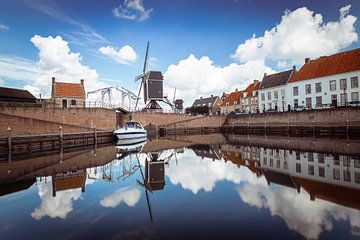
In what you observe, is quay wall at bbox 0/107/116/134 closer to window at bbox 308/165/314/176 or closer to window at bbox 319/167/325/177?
window at bbox 308/165/314/176

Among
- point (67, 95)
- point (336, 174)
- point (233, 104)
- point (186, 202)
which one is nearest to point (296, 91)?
point (233, 104)

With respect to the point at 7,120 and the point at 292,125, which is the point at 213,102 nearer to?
the point at 292,125

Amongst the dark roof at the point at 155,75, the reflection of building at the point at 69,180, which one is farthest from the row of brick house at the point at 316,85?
the reflection of building at the point at 69,180

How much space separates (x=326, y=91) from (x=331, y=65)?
3302 millimetres

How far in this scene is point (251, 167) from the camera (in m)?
11.4

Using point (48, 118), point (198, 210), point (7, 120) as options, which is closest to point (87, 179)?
point (198, 210)

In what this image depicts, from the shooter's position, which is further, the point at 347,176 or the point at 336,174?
the point at 336,174

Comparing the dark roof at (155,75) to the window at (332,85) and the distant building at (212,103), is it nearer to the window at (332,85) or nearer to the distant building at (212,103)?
the distant building at (212,103)

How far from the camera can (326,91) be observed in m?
30.6

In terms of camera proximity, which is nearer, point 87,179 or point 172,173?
point 87,179

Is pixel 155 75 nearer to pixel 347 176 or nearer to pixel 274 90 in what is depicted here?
pixel 274 90

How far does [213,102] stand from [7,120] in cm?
4991

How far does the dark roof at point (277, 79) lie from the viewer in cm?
3822

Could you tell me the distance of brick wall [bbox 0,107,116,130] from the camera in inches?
907
